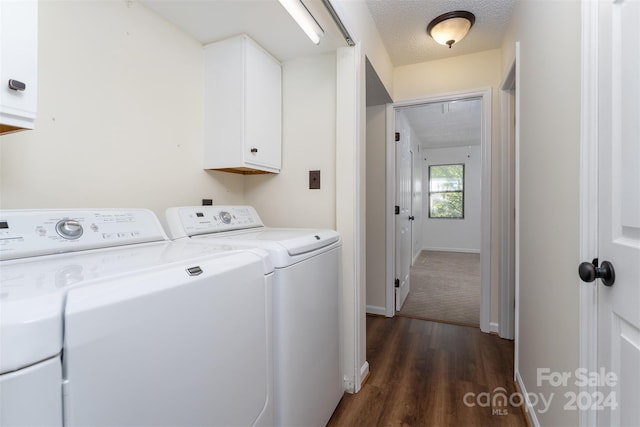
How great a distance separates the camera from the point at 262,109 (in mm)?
1858

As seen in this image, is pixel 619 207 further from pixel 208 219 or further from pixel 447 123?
pixel 447 123

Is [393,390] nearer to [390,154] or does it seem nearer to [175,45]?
[390,154]

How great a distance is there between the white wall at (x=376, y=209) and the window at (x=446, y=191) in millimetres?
4616

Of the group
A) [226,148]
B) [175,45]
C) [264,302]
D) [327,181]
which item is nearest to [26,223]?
[264,302]

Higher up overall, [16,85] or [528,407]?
[16,85]

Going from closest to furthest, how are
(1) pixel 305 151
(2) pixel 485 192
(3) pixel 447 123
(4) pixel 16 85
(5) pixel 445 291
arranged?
(4) pixel 16 85 < (1) pixel 305 151 < (2) pixel 485 192 < (5) pixel 445 291 < (3) pixel 447 123

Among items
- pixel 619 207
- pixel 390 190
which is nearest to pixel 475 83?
pixel 390 190

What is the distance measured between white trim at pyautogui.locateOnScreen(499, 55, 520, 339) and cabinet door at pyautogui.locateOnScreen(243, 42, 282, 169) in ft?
6.18

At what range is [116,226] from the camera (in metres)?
1.17

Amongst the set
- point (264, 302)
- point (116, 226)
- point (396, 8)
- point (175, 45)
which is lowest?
point (264, 302)

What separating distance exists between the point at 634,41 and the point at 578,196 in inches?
18.1

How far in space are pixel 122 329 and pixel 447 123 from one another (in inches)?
211

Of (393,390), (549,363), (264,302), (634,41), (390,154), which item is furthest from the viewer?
(390,154)

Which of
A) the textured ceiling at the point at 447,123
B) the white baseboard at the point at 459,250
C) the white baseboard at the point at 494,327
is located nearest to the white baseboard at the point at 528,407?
the white baseboard at the point at 494,327
